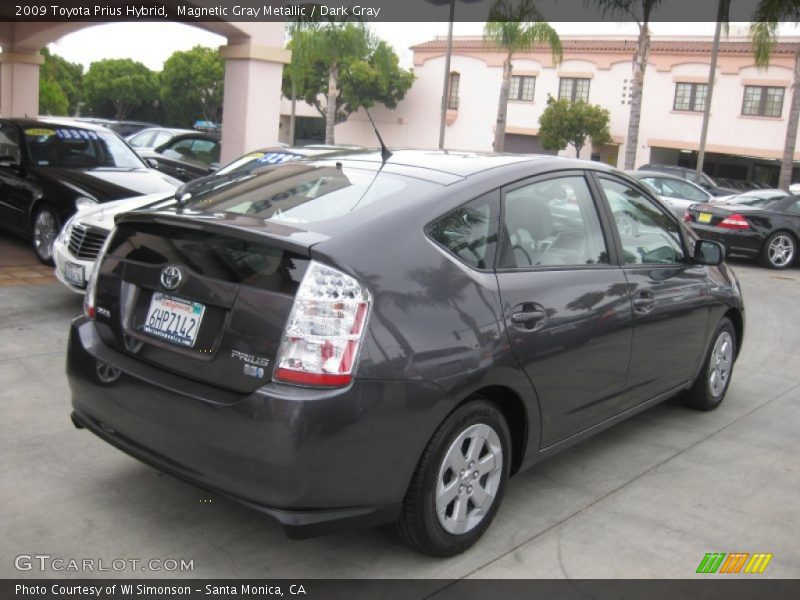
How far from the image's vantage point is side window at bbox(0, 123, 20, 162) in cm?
922

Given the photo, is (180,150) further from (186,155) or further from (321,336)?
(321,336)

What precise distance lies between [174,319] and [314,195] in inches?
Answer: 32.6

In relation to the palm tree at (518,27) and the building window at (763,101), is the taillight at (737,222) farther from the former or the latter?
the building window at (763,101)

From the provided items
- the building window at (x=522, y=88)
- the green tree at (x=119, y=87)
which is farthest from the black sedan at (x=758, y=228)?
the green tree at (x=119, y=87)

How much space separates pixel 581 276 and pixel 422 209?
1042 mm

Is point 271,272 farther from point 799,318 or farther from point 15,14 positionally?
point 15,14

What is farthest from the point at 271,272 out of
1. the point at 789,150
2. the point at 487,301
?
the point at 789,150

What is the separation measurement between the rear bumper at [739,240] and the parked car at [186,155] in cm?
829

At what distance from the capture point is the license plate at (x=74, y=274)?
647cm

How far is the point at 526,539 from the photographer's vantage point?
143 inches

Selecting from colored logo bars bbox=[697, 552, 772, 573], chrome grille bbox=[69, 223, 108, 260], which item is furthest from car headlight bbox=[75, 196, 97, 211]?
colored logo bars bbox=[697, 552, 772, 573]

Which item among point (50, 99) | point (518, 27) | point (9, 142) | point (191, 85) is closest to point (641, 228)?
point (9, 142)

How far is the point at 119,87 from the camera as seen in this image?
2427 inches

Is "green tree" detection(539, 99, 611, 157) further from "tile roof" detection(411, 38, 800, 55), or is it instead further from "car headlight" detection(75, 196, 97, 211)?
"car headlight" detection(75, 196, 97, 211)
